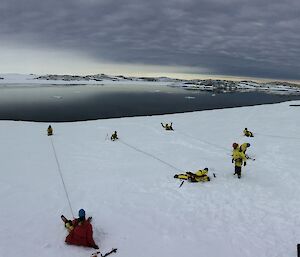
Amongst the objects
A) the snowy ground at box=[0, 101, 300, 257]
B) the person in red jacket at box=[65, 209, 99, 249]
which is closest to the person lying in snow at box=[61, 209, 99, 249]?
the person in red jacket at box=[65, 209, 99, 249]

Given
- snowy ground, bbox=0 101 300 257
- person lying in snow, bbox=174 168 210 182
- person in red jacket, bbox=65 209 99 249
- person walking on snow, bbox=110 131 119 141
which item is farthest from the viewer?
person walking on snow, bbox=110 131 119 141

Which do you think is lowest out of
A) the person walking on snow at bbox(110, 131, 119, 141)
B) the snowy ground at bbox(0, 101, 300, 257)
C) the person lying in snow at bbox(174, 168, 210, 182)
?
the snowy ground at bbox(0, 101, 300, 257)

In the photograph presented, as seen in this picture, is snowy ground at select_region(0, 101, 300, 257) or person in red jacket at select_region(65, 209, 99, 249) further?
snowy ground at select_region(0, 101, 300, 257)

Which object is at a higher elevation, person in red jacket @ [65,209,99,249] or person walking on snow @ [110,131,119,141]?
person walking on snow @ [110,131,119,141]

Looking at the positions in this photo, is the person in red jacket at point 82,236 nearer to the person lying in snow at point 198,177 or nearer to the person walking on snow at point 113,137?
the person lying in snow at point 198,177

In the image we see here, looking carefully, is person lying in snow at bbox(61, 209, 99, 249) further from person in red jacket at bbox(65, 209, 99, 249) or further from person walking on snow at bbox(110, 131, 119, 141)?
person walking on snow at bbox(110, 131, 119, 141)

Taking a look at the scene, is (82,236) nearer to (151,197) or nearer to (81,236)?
(81,236)

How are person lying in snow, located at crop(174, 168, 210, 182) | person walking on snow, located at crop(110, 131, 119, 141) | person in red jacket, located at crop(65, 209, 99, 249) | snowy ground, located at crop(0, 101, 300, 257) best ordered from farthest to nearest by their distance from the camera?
person walking on snow, located at crop(110, 131, 119, 141) < person lying in snow, located at crop(174, 168, 210, 182) < snowy ground, located at crop(0, 101, 300, 257) < person in red jacket, located at crop(65, 209, 99, 249)

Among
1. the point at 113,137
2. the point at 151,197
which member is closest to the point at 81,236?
the point at 151,197

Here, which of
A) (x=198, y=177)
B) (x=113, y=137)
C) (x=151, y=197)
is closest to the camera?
(x=151, y=197)

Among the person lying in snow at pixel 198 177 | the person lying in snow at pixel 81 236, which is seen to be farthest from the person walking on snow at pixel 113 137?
the person lying in snow at pixel 81 236
